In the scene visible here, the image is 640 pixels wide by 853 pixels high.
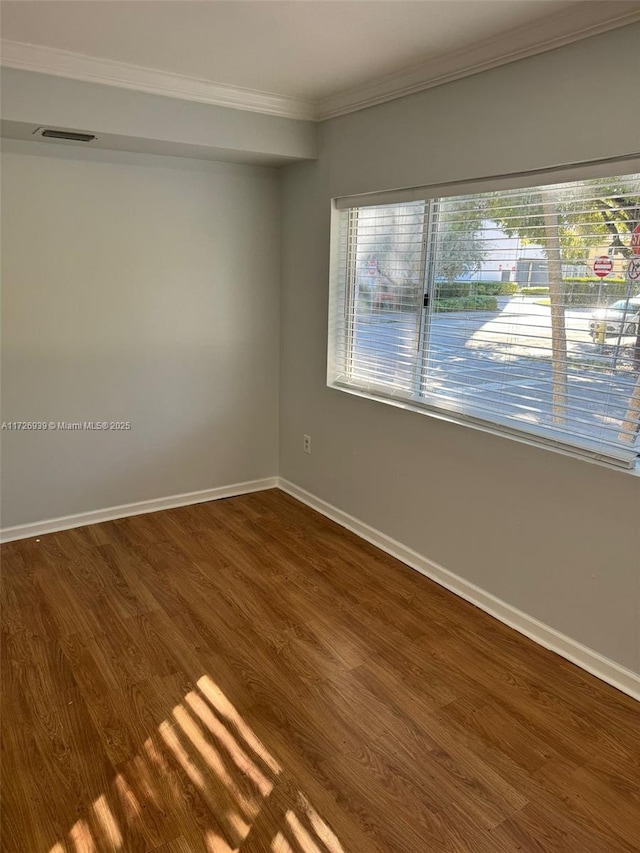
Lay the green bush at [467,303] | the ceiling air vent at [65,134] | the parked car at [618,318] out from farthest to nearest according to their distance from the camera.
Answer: the ceiling air vent at [65,134] < the green bush at [467,303] < the parked car at [618,318]

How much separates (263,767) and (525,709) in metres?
0.97

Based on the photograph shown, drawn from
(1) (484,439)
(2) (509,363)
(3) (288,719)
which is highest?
(2) (509,363)

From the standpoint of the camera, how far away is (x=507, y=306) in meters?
2.65

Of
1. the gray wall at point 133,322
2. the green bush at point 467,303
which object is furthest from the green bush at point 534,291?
the gray wall at point 133,322

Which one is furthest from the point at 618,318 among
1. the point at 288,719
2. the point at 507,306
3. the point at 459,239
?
the point at 288,719

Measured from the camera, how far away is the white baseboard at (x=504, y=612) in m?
2.35

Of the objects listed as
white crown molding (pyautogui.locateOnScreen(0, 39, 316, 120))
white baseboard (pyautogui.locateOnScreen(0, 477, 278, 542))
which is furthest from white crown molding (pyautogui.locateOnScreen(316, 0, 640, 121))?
white baseboard (pyautogui.locateOnScreen(0, 477, 278, 542))

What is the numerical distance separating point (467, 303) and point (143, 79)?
187 cm

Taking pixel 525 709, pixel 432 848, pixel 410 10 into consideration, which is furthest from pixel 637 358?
pixel 432 848

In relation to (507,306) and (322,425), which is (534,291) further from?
(322,425)

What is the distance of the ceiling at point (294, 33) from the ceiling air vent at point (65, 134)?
25 cm

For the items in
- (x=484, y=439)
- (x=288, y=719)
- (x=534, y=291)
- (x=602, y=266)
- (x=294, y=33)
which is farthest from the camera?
(x=484, y=439)

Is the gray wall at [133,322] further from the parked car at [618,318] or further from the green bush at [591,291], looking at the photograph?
the parked car at [618,318]

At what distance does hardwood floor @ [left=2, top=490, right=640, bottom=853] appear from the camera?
68.6 inches
